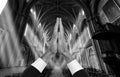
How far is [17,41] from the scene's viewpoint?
5199mm

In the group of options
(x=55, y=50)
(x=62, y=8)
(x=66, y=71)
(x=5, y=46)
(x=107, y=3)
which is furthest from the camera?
(x=62, y=8)

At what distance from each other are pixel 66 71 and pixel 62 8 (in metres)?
14.5

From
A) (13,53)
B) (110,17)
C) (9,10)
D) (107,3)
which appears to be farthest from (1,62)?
(107,3)

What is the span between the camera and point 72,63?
2.17 ft

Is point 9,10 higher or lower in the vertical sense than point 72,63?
higher

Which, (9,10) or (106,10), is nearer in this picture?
(9,10)

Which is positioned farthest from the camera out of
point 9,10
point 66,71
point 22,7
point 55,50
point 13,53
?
point 22,7

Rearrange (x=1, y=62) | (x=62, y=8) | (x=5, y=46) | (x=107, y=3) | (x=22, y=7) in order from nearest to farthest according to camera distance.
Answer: (x=1, y=62) < (x=5, y=46) < (x=107, y=3) < (x=22, y=7) < (x=62, y=8)

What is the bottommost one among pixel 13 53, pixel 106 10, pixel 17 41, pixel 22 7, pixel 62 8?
pixel 13 53

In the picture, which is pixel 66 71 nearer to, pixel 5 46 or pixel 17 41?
pixel 5 46

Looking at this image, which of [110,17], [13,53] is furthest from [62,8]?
[13,53]

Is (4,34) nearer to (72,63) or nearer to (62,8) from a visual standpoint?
(72,63)

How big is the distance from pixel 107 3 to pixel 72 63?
687 cm

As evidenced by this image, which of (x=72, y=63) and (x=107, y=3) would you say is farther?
(x=107, y=3)
